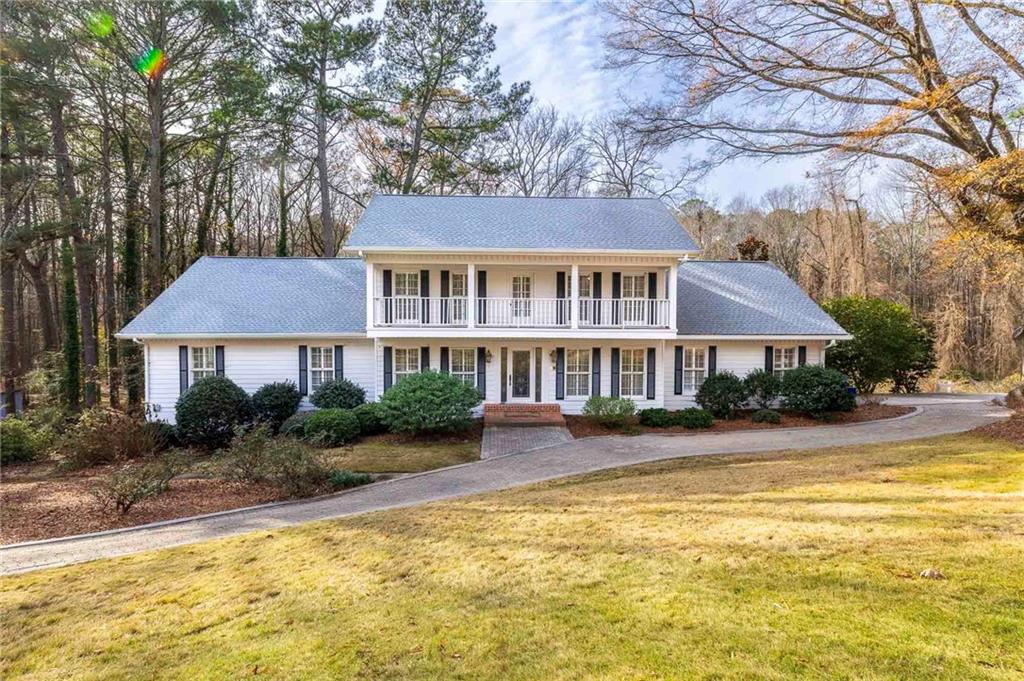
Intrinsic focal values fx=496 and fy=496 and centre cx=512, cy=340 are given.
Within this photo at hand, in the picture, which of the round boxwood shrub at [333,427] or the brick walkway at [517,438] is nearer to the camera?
the brick walkway at [517,438]

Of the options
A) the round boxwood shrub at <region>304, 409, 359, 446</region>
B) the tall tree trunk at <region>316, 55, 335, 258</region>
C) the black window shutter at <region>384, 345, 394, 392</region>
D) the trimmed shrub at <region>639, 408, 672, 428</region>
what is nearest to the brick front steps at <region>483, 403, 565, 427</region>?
the trimmed shrub at <region>639, 408, 672, 428</region>

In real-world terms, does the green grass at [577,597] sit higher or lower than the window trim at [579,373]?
lower

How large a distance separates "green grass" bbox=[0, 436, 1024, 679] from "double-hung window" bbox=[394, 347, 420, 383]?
994 centimetres

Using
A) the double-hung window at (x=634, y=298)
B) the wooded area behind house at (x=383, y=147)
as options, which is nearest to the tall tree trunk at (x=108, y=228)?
the wooded area behind house at (x=383, y=147)

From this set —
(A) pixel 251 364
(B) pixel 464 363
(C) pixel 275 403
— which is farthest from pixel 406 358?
(A) pixel 251 364

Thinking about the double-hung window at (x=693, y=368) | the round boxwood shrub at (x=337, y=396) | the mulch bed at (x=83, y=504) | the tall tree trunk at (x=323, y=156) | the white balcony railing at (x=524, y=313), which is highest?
the tall tree trunk at (x=323, y=156)

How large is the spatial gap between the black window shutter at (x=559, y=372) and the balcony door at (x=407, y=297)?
4913 mm

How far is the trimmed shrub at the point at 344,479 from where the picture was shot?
9.98 metres

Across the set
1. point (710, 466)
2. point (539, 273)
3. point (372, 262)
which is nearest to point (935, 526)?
point (710, 466)

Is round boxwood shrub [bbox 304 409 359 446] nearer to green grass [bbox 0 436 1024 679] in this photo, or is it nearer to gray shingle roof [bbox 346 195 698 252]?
gray shingle roof [bbox 346 195 698 252]

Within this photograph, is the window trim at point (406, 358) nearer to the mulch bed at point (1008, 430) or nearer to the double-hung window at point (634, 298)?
the double-hung window at point (634, 298)

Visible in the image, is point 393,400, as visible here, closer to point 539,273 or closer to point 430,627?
point 539,273

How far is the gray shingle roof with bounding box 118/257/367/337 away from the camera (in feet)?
54.1

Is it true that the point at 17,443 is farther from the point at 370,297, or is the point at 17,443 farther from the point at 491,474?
the point at 491,474
